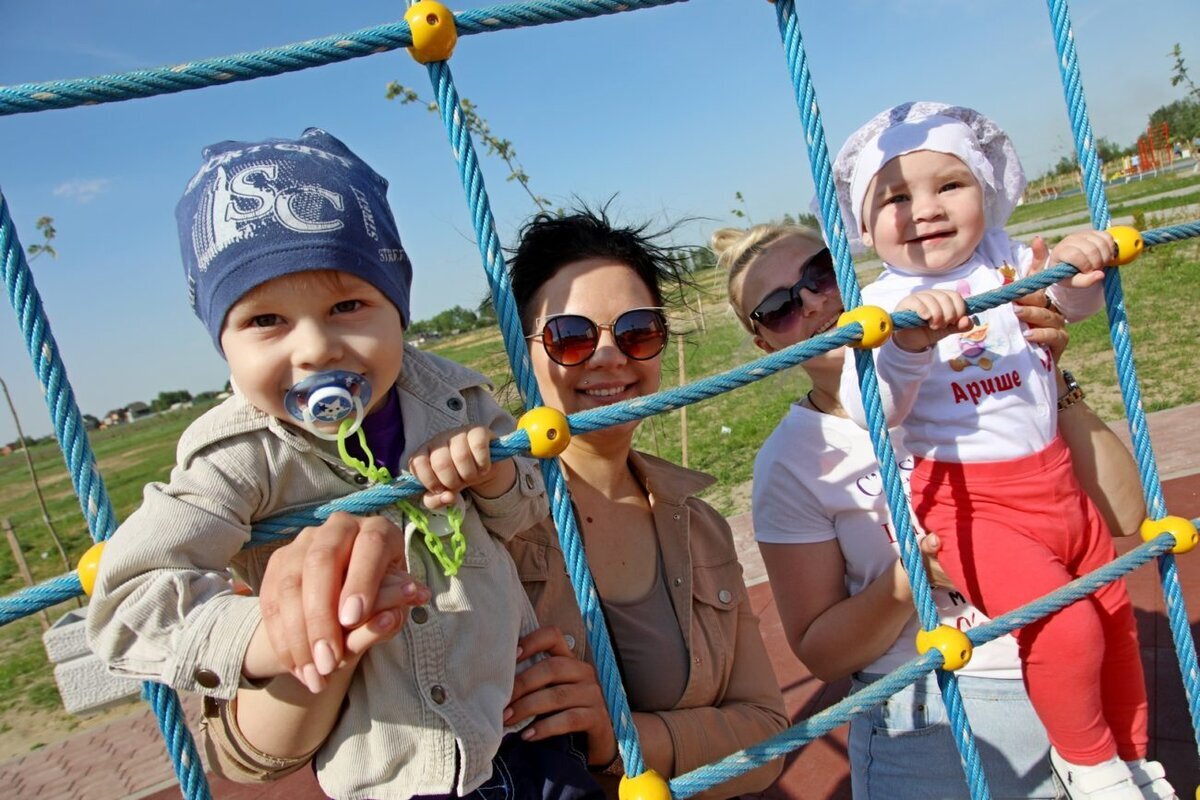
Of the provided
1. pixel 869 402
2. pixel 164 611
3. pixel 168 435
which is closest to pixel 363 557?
pixel 164 611

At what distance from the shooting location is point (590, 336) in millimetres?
1548

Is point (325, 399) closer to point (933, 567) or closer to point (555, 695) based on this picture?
point (555, 695)

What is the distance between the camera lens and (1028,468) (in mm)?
1539

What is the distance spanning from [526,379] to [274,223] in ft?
1.26

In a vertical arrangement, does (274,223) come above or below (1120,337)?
above

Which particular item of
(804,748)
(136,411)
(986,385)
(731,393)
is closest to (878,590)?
(986,385)

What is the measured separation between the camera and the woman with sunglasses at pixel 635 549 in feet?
4.51

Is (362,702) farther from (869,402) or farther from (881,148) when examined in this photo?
(881,148)

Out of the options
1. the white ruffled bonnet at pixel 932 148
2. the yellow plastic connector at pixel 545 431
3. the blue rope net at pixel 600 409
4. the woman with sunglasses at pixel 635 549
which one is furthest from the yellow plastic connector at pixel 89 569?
the white ruffled bonnet at pixel 932 148

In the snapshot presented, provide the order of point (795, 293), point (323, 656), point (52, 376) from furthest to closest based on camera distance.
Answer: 1. point (795, 293)
2. point (52, 376)
3. point (323, 656)

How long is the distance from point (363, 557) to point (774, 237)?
1392 millimetres

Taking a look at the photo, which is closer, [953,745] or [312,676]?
[312,676]

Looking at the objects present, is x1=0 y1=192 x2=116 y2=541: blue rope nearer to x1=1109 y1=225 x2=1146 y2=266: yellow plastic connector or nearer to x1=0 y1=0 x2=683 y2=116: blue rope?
x1=0 y1=0 x2=683 y2=116: blue rope

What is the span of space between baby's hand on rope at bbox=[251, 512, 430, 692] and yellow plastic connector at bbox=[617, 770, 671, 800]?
0.53 metres
